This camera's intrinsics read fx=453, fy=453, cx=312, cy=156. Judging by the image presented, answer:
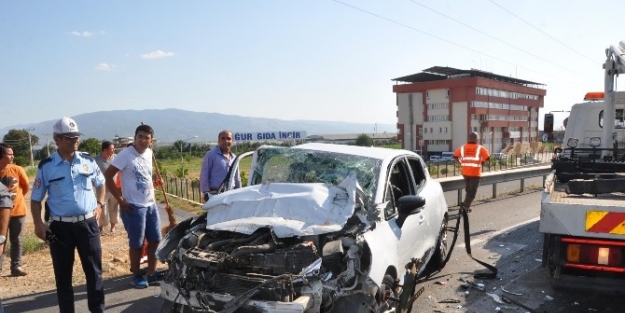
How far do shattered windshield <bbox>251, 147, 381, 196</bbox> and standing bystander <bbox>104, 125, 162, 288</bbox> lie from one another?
54.8 inches

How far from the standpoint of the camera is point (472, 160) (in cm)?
959

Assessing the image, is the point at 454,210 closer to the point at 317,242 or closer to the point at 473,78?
the point at 317,242

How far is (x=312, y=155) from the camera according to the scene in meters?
4.96

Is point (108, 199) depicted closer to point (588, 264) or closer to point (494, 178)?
point (588, 264)

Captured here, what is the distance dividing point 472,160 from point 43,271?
26.2ft

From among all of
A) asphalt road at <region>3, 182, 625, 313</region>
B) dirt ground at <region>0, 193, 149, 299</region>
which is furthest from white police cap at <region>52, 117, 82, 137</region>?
dirt ground at <region>0, 193, 149, 299</region>

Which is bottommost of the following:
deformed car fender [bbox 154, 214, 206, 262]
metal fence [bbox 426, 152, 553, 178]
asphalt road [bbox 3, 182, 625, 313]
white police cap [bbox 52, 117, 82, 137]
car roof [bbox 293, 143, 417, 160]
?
metal fence [bbox 426, 152, 553, 178]

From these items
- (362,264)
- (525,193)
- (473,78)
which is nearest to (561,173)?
(362,264)

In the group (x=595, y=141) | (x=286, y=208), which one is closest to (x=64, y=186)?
(x=286, y=208)

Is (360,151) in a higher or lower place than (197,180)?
higher

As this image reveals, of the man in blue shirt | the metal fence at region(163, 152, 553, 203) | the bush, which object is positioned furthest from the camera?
the metal fence at region(163, 152, 553, 203)

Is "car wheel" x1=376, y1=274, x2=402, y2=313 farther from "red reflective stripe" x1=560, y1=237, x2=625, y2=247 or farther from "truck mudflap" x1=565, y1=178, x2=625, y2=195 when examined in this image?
"truck mudflap" x1=565, y1=178, x2=625, y2=195

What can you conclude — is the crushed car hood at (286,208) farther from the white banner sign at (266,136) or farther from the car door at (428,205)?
the white banner sign at (266,136)

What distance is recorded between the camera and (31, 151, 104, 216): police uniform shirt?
4152 millimetres
